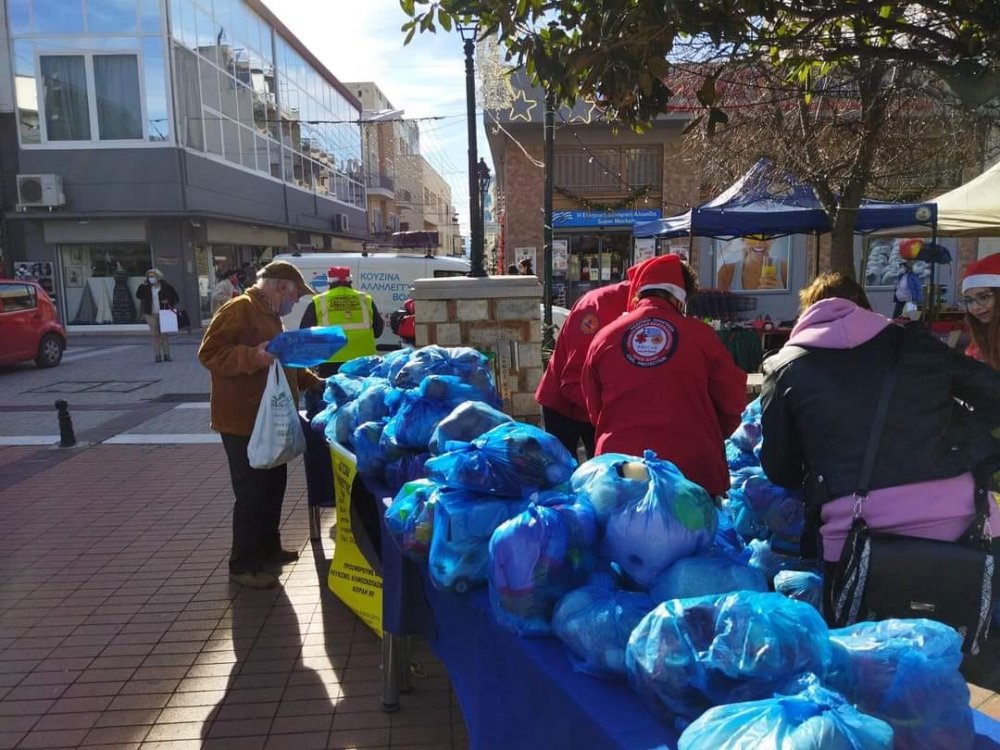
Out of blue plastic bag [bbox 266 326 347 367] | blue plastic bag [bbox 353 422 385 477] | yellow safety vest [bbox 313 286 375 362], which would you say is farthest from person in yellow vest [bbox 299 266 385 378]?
blue plastic bag [bbox 353 422 385 477]

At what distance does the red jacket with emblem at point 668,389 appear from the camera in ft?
9.57

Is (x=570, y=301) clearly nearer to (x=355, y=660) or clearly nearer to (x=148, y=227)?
(x=148, y=227)

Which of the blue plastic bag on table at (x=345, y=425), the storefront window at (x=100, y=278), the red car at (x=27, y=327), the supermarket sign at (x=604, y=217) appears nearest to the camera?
the blue plastic bag on table at (x=345, y=425)

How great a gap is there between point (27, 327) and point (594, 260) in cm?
1332

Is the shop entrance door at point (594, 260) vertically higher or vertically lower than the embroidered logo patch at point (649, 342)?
higher

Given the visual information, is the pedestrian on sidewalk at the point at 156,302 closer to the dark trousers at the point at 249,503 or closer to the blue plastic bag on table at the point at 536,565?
the dark trousers at the point at 249,503

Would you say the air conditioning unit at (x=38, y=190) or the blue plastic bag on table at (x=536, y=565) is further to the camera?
the air conditioning unit at (x=38, y=190)

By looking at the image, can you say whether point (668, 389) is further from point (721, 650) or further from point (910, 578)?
point (721, 650)

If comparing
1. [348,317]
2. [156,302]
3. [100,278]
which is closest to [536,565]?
[348,317]

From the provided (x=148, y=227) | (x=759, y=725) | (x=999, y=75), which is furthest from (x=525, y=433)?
(x=148, y=227)

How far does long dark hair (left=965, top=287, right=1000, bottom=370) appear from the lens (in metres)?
3.30

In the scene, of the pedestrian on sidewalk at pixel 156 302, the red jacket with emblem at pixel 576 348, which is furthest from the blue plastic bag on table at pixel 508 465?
the pedestrian on sidewalk at pixel 156 302

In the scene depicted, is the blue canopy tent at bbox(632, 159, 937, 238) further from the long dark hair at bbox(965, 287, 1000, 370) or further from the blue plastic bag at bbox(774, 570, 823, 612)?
the blue plastic bag at bbox(774, 570, 823, 612)

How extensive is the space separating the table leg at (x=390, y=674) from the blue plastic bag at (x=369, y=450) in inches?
26.6
